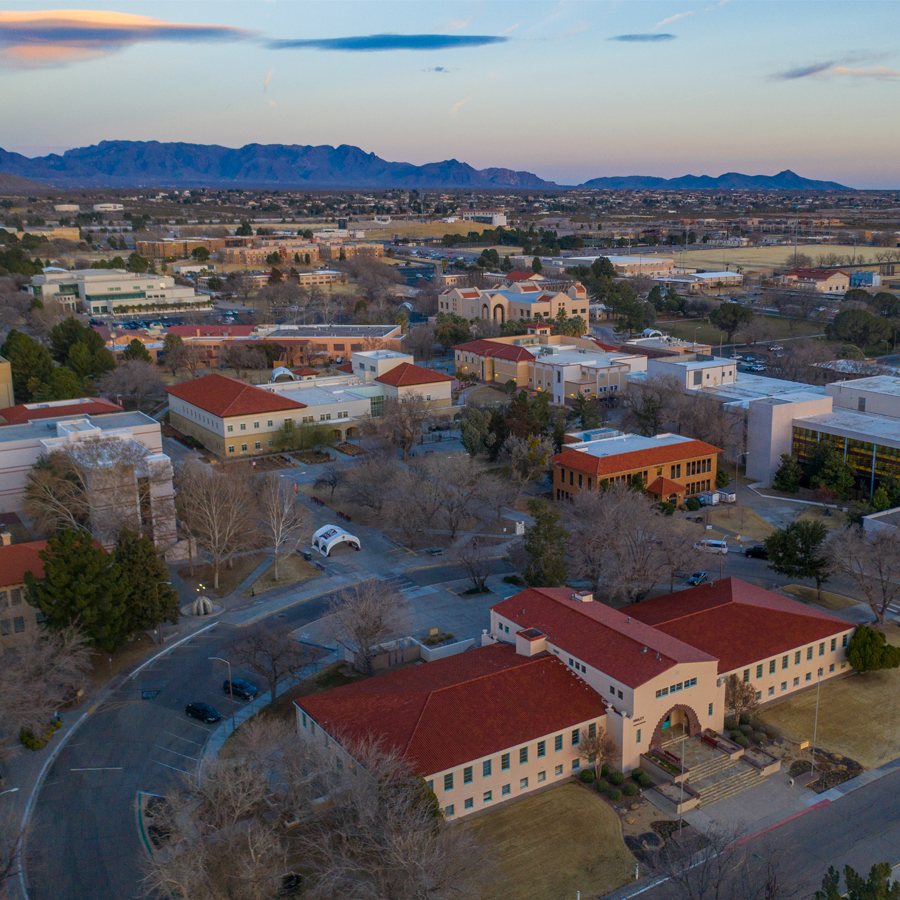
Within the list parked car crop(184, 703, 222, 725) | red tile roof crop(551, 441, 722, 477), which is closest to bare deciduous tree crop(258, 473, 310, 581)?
parked car crop(184, 703, 222, 725)

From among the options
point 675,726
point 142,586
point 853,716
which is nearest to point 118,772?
point 142,586

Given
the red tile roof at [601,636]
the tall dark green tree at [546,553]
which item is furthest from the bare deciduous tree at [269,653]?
the tall dark green tree at [546,553]

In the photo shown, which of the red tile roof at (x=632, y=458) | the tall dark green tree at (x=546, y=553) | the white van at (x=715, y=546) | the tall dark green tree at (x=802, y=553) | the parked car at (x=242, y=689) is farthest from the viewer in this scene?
the red tile roof at (x=632, y=458)

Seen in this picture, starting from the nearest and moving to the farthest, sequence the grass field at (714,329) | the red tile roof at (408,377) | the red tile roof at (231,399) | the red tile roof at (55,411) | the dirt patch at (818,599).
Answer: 1. the dirt patch at (818,599)
2. the red tile roof at (55,411)
3. the red tile roof at (231,399)
4. the red tile roof at (408,377)
5. the grass field at (714,329)

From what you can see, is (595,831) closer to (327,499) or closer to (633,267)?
(327,499)

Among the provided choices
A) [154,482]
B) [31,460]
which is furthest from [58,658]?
[31,460]

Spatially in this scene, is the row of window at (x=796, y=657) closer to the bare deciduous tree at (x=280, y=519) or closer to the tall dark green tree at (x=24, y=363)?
the bare deciduous tree at (x=280, y=519)

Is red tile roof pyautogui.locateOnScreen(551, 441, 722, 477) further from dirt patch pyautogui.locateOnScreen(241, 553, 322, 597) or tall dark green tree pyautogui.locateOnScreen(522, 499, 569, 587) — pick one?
dirt patch pyautogui.locateOnScreen(241, 553, 322, 597)

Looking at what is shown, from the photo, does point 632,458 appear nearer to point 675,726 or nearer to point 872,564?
point 872,564
